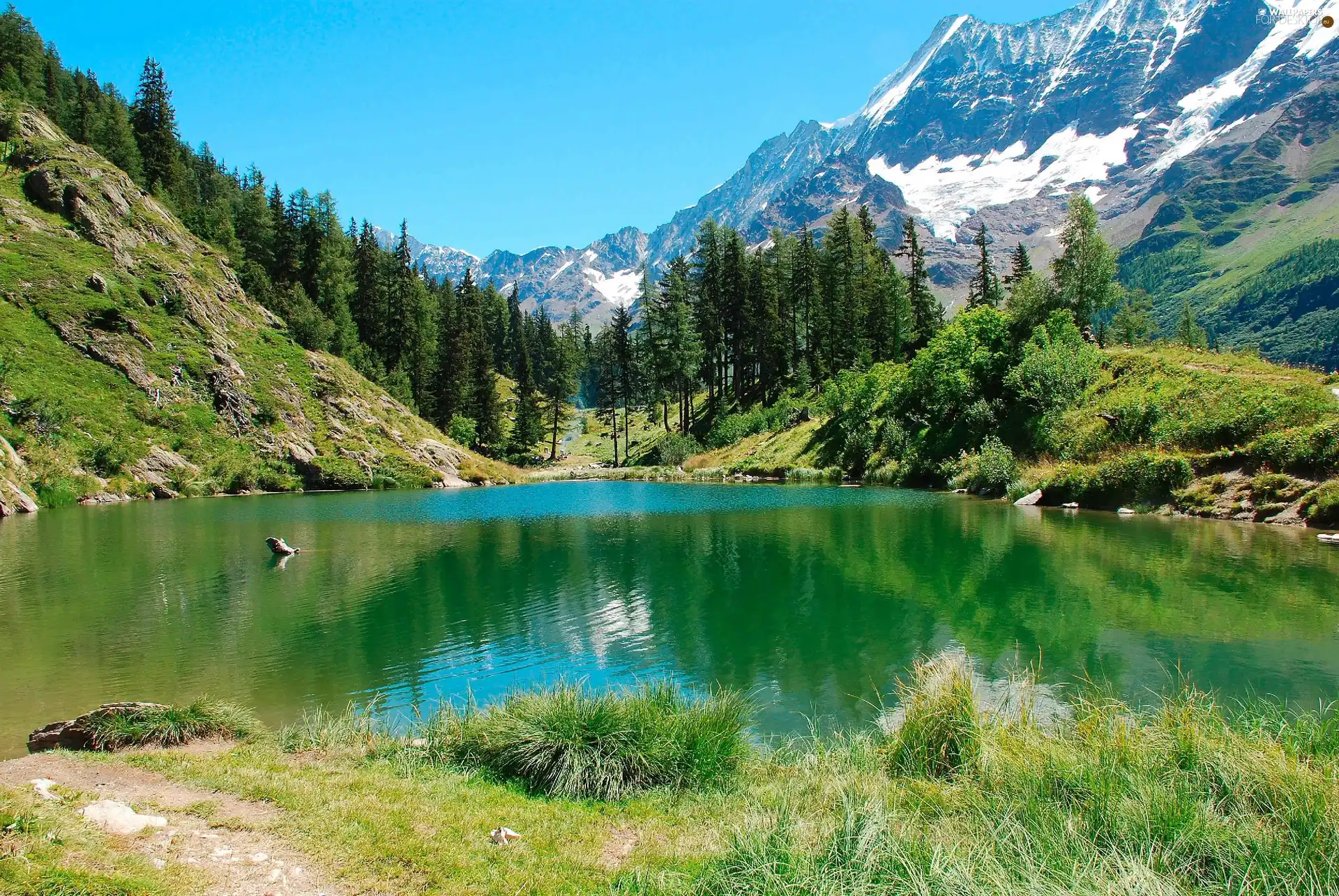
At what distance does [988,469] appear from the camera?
141 ft

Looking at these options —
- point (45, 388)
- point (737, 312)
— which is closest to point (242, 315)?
point (45, 388)

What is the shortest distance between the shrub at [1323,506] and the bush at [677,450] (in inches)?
2119

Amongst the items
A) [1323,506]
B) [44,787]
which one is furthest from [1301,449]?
[44,787]

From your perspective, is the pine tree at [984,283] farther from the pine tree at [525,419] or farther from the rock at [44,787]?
the rock at [44,787]

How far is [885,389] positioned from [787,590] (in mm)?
43752

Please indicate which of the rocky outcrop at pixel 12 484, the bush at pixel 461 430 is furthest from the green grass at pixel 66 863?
the bush at pixel 461 430

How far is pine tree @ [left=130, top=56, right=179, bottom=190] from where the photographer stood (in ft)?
262

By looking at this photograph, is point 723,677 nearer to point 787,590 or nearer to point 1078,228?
point 787,590

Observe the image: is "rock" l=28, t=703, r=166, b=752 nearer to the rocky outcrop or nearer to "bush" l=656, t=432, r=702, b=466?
the rocky outcrop

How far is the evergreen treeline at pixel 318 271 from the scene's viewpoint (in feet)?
241

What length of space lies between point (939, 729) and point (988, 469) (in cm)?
3863

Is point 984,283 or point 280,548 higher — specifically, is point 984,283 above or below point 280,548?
above

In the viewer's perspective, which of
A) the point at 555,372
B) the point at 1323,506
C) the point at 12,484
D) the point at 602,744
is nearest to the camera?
the point at 602,744

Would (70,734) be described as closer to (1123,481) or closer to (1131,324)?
(1123,481)
